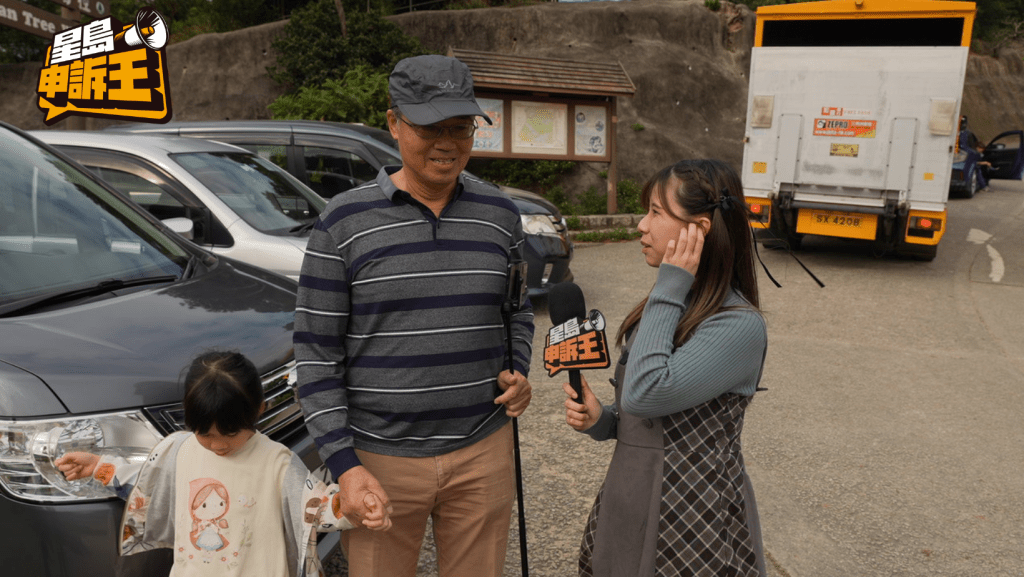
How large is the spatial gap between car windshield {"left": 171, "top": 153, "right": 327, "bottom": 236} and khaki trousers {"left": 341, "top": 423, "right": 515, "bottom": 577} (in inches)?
131

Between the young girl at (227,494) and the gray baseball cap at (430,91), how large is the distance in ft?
2.55

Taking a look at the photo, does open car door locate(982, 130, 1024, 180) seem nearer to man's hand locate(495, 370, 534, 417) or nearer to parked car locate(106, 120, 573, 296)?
parked car locate(106, 120, 573, 296)

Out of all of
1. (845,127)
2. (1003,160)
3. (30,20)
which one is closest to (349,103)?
(30,20)

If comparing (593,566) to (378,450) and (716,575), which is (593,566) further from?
(378,450)

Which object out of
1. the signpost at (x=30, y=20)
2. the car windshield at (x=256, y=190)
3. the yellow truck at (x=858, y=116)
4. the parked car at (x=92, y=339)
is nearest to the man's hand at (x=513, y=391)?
the parked car at (x=92, y=339)

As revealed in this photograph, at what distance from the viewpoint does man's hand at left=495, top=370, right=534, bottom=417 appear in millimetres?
2000

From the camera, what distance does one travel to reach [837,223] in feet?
33.4

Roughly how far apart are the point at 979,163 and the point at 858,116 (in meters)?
12.8

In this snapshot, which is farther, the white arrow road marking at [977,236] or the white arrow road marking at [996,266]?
the white arrow road marking at [977,236]

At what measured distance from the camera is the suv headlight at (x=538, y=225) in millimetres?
7254

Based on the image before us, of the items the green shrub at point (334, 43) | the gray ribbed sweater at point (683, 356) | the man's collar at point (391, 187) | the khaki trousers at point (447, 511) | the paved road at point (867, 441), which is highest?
the green shrub at point (334, 43)

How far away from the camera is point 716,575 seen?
1.87 m

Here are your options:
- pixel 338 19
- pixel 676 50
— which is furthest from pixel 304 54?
pixel 676 50

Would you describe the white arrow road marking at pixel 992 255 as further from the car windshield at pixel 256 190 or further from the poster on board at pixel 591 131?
the car windshield at pixel 256 190
